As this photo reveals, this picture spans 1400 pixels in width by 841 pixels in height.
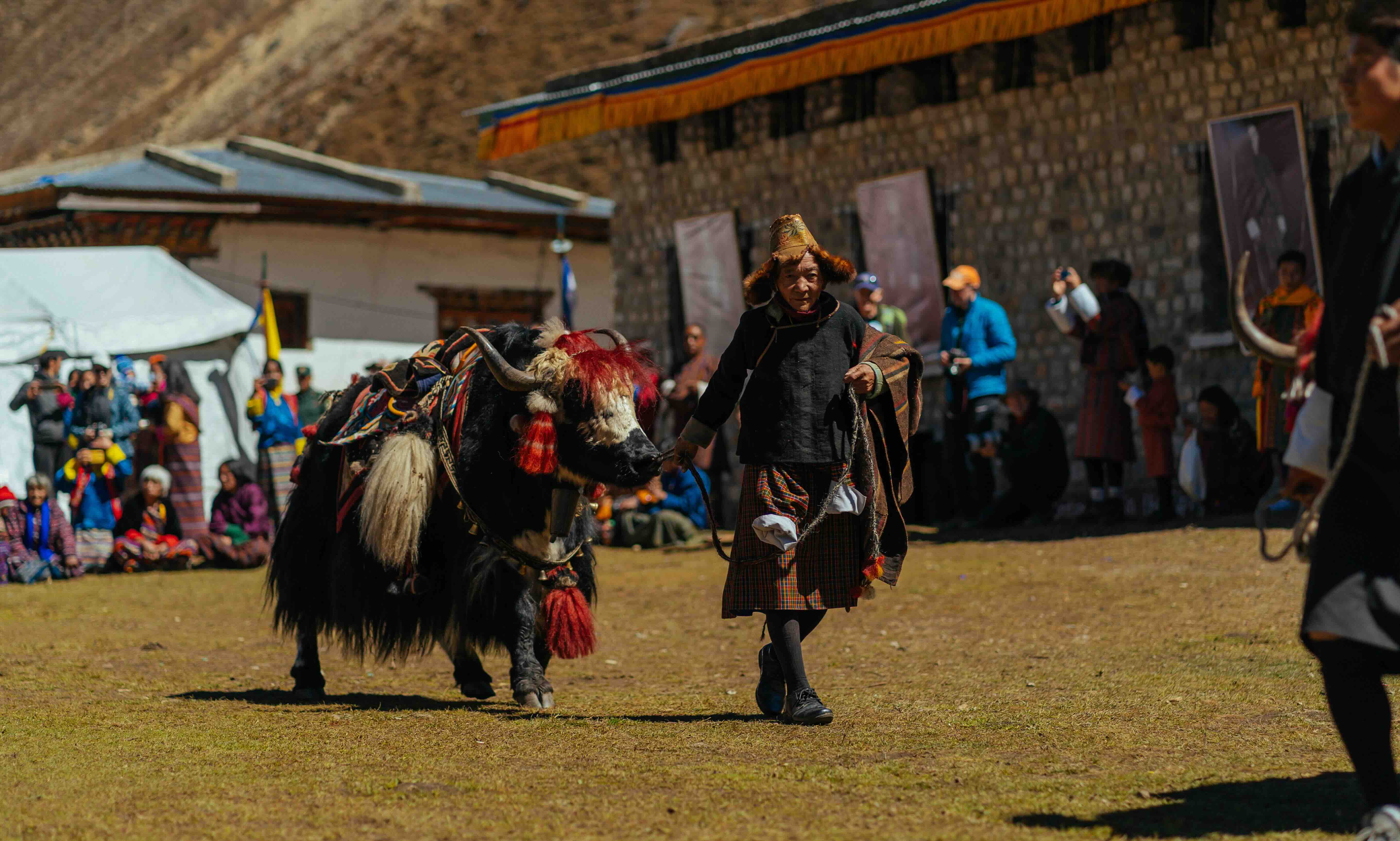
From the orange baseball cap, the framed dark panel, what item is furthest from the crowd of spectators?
the framed dark panel

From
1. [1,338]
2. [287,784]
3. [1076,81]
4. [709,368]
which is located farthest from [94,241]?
[287,784]

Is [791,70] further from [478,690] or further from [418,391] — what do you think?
[478,690]

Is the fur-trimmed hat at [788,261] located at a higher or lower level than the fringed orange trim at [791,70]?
lower

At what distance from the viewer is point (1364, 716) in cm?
357

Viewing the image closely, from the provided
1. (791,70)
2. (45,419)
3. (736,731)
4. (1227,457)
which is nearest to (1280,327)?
(1227,457)

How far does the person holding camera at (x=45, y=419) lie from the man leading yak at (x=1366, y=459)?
38.0ft

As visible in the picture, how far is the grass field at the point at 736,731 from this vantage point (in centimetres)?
409

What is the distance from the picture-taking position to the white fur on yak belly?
626 centimetres

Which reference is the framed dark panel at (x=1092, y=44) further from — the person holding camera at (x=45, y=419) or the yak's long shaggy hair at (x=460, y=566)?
the person holding camera at (x=45, y=419)

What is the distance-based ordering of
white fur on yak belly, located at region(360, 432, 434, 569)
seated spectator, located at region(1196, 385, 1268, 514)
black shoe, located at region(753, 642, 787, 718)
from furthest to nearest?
seated spectator, located at region(1196, 385, 1268, 514)
white fur on yak belly, located at region(360, 432, 434, 569)
black shoe, located at region(753, 642, 787, 718)

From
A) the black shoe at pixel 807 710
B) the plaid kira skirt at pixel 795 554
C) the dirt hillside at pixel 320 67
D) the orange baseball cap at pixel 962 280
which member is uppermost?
the dirt hillside at pixel 320 67

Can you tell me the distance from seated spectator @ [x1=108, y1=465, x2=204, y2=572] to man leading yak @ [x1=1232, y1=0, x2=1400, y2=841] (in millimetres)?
10901

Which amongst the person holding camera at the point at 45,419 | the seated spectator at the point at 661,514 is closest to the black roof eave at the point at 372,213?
the person holding camera at the point at 45,419

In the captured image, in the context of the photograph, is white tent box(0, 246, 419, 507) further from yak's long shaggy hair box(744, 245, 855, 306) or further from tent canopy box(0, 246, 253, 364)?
yak's long shaggy hair box(744, 245, 855, 306)
